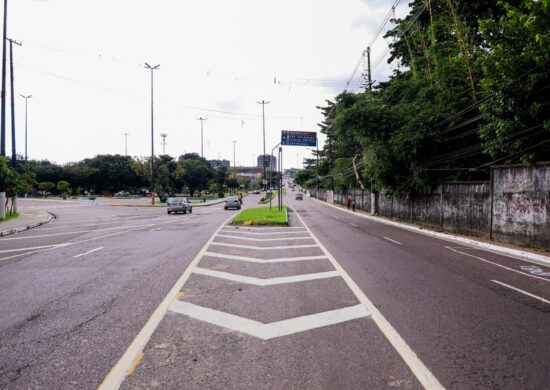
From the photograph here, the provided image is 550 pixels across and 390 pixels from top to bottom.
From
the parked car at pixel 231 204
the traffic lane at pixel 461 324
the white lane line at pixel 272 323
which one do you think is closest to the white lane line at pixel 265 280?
the traffic lane at pixel 461 324

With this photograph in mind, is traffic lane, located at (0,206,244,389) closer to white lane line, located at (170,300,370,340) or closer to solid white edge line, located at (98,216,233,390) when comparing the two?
solid white edge line, located at (98,216,233,390)

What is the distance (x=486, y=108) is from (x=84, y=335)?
16.2 m

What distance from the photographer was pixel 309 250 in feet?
37.7

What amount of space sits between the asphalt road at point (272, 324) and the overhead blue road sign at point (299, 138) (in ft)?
66.8

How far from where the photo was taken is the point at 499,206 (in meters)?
15.0

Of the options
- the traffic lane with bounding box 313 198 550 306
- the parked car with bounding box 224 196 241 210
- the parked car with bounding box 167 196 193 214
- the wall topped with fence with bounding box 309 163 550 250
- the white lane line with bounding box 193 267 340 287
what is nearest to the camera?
the white lane line with bounding box 193 267 340 287

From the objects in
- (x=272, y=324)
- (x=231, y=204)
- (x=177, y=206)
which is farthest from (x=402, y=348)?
(x=231, y=204)

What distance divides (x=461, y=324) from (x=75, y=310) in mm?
5875

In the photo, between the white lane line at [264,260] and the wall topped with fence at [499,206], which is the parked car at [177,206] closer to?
the wall topped with fence at [499,206]

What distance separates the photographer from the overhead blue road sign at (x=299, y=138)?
29.2 meters

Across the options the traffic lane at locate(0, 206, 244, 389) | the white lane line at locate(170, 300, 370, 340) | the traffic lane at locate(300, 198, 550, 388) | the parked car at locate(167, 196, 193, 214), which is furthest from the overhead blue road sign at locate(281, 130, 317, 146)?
the white lane line at locate(170, 300, 370, 340)

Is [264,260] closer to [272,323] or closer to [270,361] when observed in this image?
[272,323]

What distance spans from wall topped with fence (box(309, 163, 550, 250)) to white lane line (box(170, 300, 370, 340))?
1098cm

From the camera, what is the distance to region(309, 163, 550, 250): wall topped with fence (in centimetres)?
1280
